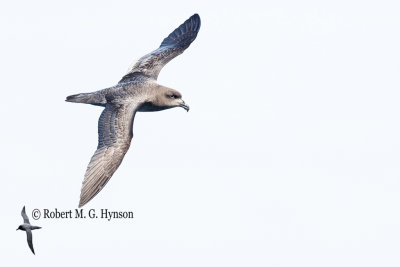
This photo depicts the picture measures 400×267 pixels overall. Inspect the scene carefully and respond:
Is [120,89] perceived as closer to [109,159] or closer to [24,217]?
[109,159]

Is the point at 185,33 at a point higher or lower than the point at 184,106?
higher

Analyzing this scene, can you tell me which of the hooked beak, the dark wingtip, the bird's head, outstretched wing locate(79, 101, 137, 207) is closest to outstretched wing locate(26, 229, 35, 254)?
outstretched wing locate(79, 101, 137, 207)

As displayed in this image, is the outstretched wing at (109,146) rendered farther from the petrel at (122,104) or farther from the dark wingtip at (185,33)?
Answer: the dark wingtip at (185,33)

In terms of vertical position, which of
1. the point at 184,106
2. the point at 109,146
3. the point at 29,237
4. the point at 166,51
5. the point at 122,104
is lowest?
the point at 29,237

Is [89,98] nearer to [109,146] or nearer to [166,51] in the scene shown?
[109,146]

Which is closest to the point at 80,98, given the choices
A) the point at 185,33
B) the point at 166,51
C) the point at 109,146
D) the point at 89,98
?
the point at 89,98

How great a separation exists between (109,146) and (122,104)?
4.48ft

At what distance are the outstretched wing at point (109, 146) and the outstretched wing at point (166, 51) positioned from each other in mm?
2263

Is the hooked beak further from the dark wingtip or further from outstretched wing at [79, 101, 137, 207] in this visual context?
the dark wingtip

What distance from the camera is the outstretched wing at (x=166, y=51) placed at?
81.5 feet

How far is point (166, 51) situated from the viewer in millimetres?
25891

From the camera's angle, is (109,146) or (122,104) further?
(122,104)

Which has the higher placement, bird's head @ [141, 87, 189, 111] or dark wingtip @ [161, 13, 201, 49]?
dark wingtip @ [161, 13, 201, 49]

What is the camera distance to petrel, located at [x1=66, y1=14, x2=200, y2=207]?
68.0ft
